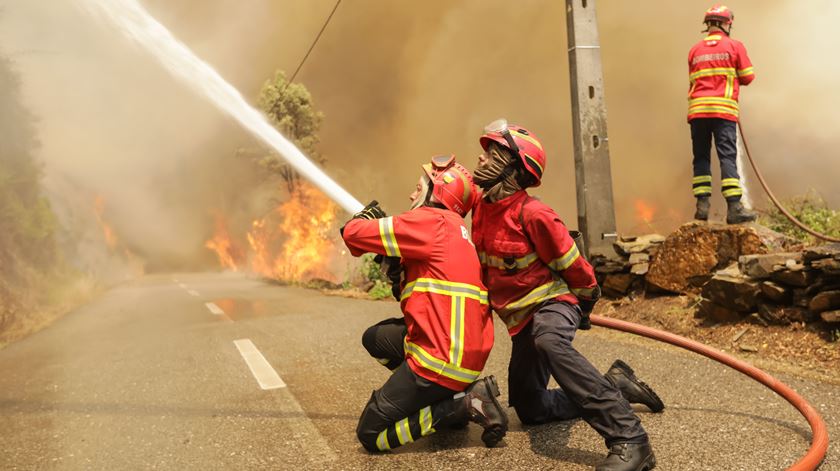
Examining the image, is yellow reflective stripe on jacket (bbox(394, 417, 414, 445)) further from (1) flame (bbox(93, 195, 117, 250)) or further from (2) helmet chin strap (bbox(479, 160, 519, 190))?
(1) flame (bbox(93, 195, 117, 250))

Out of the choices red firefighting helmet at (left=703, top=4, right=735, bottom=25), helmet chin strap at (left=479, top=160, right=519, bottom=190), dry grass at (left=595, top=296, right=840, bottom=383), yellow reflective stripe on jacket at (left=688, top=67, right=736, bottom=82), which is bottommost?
dry grass at (left=595, top=296, right=840, bottom=383)

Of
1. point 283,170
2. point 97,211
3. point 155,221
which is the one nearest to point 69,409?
point 283,170

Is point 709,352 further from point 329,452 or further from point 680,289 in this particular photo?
point 680,289

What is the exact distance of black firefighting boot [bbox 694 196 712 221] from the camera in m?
6.56

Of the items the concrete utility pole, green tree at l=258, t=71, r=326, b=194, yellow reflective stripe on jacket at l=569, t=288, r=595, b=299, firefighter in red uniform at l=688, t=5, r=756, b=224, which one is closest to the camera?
yellow reflective stripe on jacket at l=569, t=288, r=595, b=299

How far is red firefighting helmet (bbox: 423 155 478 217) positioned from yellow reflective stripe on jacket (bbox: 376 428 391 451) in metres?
1.27

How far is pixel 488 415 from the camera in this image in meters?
3.19

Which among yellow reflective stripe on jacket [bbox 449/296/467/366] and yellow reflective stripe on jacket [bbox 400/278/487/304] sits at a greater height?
yellow reflective stripe on jacket [bbox 400/278/487/304]

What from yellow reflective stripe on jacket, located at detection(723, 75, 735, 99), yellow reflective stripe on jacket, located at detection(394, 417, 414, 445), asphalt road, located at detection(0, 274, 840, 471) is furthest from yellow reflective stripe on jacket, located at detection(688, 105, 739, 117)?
yellow reflective stripe on jacket, located at detection(394, 417, 414, 445)

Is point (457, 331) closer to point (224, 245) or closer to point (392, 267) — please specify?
point (392, 267)

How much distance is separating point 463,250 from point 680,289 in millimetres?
3831

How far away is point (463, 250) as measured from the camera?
3354 millimetres

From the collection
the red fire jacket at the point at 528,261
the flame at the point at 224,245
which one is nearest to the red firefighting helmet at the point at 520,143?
the red fire jacket at the point at 528,261

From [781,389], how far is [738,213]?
3.34m
